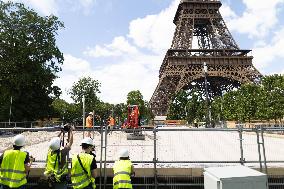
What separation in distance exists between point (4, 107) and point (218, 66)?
4277 cm

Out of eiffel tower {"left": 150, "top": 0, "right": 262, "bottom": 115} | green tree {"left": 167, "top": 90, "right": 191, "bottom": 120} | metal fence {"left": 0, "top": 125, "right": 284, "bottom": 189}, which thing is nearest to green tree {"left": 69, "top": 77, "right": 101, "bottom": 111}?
eiffel tower {"left": 150, "top": 0, "right": 262, "bottom": 115}

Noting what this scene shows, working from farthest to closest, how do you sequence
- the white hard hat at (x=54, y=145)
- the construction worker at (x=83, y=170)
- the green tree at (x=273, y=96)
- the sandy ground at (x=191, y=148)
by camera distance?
the green tree at (x=273, y=96) → the sandy ground at (x=191, y=148) → the white hard hat at (x=54, y=145) → the construction worker at (x=83, y=170)

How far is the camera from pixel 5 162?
626 centimetres

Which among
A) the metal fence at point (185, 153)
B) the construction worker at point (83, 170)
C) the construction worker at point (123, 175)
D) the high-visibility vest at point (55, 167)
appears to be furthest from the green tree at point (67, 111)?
the construction worker at point (83, 170)

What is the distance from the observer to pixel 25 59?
125 feet

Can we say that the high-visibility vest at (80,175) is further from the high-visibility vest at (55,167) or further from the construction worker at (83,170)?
the high-visibility vest at (55,167)

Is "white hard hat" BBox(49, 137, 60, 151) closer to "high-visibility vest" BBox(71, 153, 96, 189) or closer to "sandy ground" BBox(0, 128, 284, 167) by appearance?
"high-visibility vest" BBox(71, 153, 96, 189)

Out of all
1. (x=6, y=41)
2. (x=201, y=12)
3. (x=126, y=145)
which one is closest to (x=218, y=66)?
(x=201, y=12)

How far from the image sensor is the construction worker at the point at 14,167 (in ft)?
20.4

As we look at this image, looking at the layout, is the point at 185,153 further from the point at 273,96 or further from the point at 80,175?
the point at 273,96

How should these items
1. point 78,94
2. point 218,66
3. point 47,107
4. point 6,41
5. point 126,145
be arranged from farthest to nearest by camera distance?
point 218,66, point 78,94, point 47,107, point 6,41, point 126,145

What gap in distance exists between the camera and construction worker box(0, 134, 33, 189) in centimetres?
621

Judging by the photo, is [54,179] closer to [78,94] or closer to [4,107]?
[4,107]

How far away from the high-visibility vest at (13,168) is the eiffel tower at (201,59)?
5703 cm
